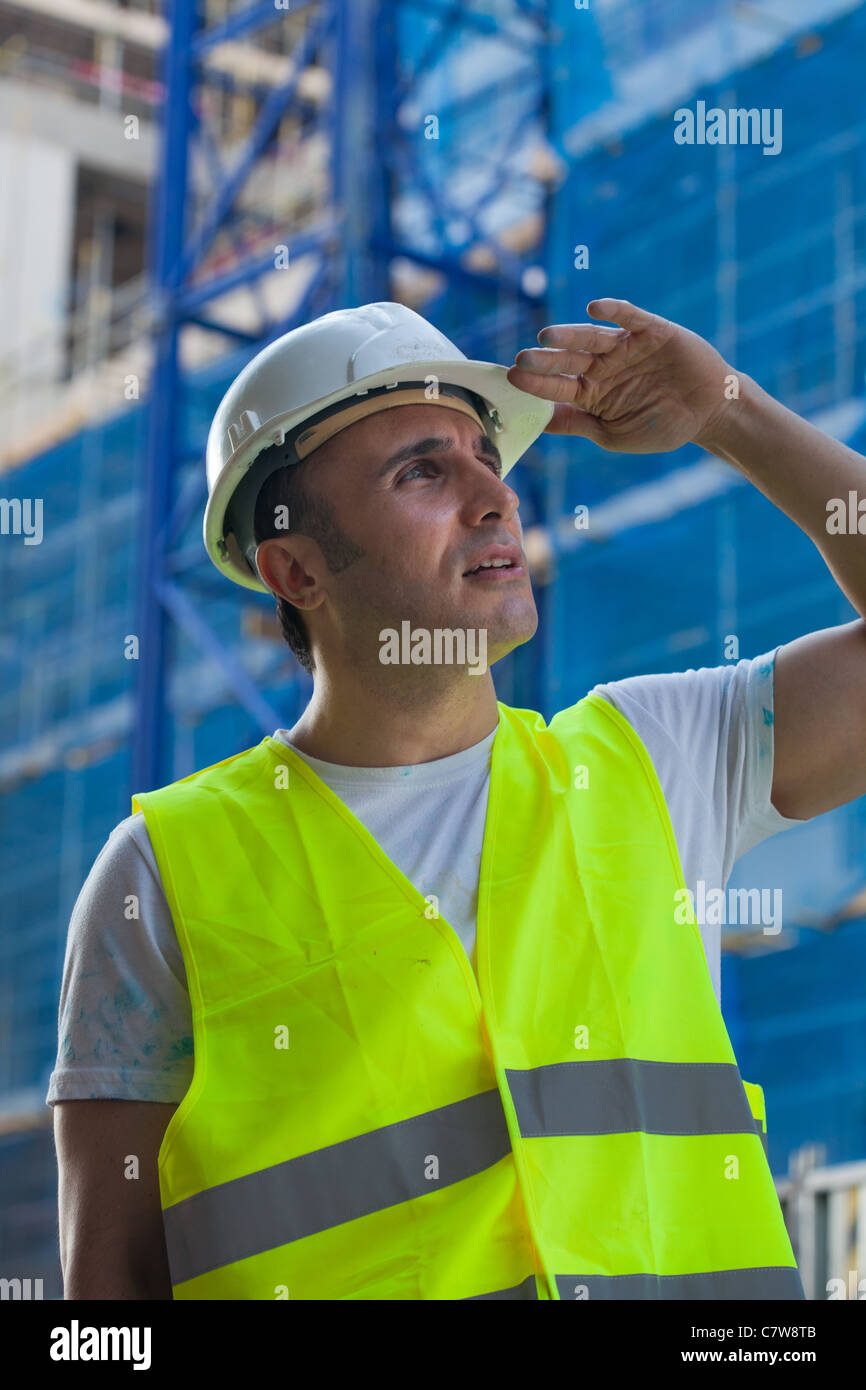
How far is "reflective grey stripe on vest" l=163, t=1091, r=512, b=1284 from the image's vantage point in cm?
193

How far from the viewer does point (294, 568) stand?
2.46m

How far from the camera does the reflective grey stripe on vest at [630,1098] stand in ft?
6.36

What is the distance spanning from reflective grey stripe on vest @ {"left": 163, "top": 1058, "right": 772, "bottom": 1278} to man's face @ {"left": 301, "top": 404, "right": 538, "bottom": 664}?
586 mm

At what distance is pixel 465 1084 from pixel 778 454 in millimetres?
945

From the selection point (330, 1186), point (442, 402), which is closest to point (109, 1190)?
point (330, 1186)

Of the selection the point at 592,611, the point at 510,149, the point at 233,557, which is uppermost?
the point at 510,149

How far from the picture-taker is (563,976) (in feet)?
6.68

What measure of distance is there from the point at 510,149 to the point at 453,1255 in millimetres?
8620

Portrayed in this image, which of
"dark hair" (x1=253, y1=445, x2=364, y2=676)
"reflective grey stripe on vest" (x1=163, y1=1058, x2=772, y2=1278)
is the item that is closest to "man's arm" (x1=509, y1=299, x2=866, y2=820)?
"dark hair" (x1=253, y1=445, x2=364, y2=676)

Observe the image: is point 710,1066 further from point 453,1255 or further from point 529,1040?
point 453,1255

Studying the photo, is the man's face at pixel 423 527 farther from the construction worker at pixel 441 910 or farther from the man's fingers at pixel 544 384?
the man's fingers at pixel 544 384

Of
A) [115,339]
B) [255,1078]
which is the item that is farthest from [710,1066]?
[115,339]

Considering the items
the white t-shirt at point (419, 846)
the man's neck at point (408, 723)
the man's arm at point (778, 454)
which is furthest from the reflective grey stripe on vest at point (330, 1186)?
the man's arm at point (778, 454)

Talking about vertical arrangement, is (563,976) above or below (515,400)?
below
